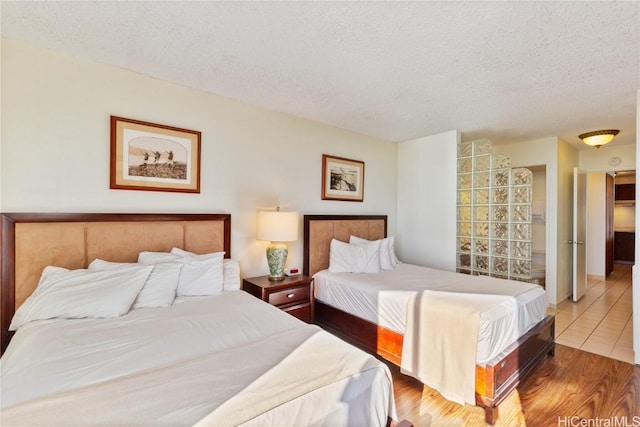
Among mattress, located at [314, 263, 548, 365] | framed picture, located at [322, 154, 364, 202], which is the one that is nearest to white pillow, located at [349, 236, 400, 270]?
mattress, located at [314, 263, 548, 365]

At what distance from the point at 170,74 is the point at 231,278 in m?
1.78

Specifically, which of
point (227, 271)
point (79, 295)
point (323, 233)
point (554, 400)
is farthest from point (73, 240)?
point (554, 400)

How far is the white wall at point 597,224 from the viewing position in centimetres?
578

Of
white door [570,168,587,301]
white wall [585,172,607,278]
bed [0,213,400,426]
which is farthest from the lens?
white wall [585,172,607,278]

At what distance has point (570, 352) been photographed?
2.81m

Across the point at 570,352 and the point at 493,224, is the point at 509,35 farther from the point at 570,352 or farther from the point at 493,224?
the point at 570,352

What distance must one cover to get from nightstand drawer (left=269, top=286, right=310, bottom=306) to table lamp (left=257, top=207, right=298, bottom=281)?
0.20 m

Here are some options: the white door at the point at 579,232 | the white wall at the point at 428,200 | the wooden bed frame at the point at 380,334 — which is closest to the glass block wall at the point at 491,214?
the white wall at the point at 428,200

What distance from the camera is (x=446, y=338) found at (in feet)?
6.84

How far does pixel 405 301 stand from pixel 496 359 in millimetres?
692

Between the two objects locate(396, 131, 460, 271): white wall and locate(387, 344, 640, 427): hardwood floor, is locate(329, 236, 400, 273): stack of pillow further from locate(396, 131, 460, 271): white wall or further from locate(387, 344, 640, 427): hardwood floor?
locate(387, 344, 640, 427): hardwood floor

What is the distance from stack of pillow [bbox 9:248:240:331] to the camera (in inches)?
69.1

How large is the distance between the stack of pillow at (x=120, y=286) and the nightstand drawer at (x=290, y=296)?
54 centimetres

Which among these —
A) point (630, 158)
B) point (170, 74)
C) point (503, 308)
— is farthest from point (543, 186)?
point (170, 74)
